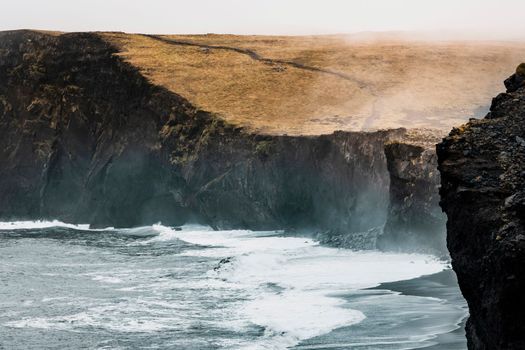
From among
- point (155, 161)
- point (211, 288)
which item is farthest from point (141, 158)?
point (211, 288)

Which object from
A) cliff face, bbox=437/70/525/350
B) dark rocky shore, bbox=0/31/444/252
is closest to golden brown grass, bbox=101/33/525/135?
dark rocky shore, bbox=0/31/444/252

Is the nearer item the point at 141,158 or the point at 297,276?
the point at 297,276

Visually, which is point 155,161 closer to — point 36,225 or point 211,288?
point 36,225

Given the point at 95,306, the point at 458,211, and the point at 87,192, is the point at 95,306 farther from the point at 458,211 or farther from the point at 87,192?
the point at 87,192

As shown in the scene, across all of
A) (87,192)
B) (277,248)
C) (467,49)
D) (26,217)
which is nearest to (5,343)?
(277,248)

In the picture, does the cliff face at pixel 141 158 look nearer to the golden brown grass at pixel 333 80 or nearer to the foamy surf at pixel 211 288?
the golden brown grass at pixel 333 80

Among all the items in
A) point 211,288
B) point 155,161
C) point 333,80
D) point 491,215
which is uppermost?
point 491,215
